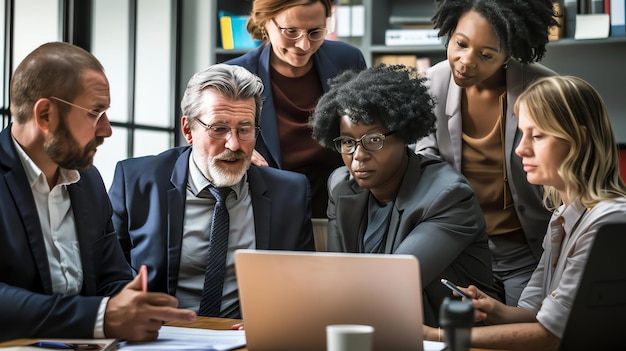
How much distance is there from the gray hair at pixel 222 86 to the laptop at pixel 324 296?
43.9 inches

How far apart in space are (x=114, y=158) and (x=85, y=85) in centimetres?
222

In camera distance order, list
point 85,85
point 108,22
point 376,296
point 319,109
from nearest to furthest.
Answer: point 376,296, point 85,85, point 319,109, point 108,22

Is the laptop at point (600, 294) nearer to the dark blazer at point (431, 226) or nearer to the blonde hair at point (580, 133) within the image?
the blonde hair at point (580, 133)

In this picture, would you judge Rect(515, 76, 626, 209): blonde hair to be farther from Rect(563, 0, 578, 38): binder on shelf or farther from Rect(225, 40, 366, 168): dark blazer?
Rect(563, 0, 578, 38): binder on shelf

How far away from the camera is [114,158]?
4.22m

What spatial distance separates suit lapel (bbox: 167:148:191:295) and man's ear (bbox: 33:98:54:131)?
1.79ft

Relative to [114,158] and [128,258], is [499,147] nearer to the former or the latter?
[128,258]

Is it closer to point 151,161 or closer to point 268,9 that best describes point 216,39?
point 268,9

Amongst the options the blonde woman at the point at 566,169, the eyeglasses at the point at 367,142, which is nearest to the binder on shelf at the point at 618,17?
the eyeglasses at the point at 367,142

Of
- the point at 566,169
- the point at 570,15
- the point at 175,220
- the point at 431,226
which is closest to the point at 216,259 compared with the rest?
the point at 175,220

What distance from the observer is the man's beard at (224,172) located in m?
2.49

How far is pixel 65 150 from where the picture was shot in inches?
79.2

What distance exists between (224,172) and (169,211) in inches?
7.7

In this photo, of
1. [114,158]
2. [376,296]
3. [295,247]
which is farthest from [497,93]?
[114,158]
